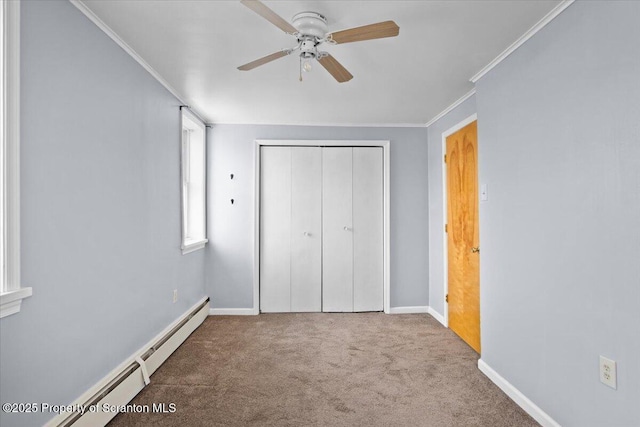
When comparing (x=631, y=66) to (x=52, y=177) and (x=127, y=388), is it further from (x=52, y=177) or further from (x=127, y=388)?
(x=127, y=388)

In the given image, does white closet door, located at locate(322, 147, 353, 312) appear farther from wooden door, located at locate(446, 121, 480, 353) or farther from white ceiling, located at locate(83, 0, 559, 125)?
wooden door, located at locate(446, 121, 480, 353)

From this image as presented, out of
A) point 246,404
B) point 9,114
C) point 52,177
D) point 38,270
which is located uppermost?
point 9,114

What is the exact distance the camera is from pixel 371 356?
306 cm

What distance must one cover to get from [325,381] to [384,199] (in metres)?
2.41

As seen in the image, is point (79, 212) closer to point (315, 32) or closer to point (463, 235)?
point (315, 32)

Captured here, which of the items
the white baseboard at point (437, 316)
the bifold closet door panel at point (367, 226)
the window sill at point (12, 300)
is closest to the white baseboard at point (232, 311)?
the bifold closet door panel at point (367, 226)

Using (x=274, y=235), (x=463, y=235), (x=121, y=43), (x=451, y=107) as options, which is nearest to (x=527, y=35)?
(x=451, y=107)

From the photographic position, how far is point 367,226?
174 inches

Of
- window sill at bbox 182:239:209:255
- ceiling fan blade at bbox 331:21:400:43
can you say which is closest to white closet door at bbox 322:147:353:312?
A: window sill at bbox 182:239:209:255

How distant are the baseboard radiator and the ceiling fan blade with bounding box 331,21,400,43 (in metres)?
2.38

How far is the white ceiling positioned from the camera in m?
1.96

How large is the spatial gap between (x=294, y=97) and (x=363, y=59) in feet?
3.31

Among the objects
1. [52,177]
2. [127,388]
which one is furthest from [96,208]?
[127,388]

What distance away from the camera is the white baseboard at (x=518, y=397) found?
2.05m
